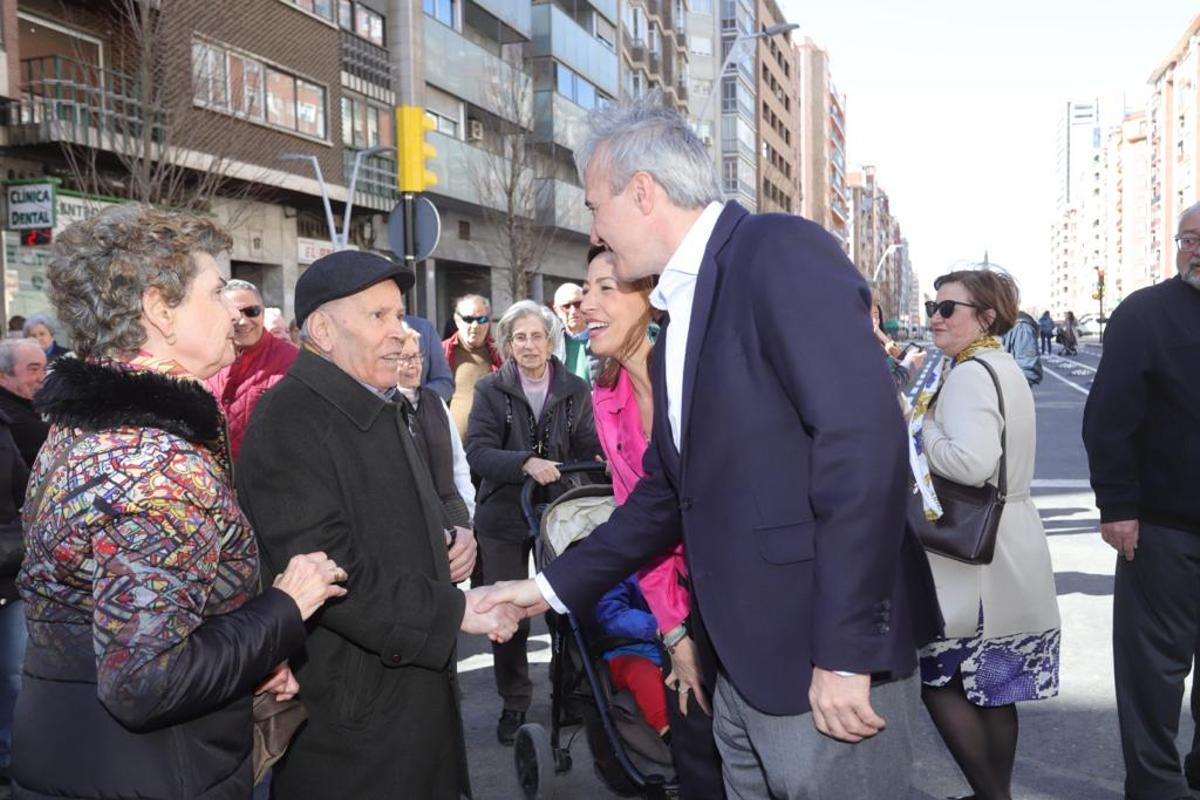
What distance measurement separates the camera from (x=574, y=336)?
8125 millimetres

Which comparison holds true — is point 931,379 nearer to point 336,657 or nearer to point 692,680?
point 692,680

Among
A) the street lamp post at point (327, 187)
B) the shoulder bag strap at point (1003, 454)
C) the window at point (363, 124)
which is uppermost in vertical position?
the window at point (363, 124)

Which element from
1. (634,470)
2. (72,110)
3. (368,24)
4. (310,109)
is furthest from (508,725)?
(368,24)

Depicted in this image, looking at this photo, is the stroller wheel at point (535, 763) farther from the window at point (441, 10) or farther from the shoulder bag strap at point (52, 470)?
the window at point (441, 10)

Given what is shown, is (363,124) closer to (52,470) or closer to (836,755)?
(52,470)

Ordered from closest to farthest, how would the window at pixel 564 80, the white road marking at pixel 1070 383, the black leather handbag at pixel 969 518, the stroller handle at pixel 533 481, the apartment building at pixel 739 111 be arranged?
1. the black leather handbag at pixel 969 518
2. the stroller handle at pixel 533 481
3. the white road marking at pixel 1070 383
4. the window at pixel 564 80
5. the apartment building at pixel 739 111

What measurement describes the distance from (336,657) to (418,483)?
0.52m

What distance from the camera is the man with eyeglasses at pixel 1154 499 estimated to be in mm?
3898

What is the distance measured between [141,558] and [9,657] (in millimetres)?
3555

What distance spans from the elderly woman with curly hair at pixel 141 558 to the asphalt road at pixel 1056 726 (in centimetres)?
251

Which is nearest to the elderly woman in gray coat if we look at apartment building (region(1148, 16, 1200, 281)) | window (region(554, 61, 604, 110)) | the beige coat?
the beige coat

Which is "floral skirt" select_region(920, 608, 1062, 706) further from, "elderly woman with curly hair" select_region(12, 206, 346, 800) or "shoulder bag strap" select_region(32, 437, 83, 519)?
"shoulder bag strap" select_region(32, 437, 83, 519)

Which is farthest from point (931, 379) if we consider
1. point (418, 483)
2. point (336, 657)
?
point (336, 657)

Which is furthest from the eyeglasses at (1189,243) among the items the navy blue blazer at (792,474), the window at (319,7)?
the window at (319,7)
